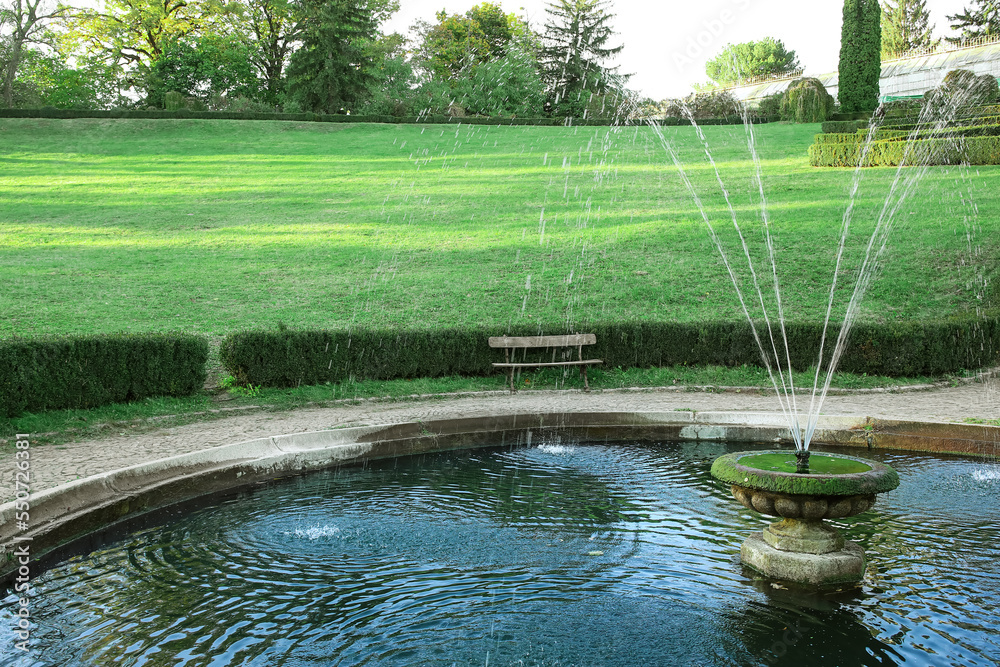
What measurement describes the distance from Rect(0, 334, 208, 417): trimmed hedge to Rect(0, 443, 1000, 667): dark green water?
3884 millimetres

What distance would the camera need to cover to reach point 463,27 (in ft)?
186

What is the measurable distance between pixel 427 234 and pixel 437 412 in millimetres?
10909

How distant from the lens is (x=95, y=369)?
9.80 metres

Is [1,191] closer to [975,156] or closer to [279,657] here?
[279,657]

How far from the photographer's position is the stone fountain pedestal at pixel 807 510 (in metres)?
5.06

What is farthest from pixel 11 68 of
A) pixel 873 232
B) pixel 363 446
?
pixel 363 446

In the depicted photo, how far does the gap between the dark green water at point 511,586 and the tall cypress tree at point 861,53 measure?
3085 centimetres

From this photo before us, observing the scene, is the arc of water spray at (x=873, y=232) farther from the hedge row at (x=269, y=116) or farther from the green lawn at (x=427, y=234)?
the hedge row at (x=269, y=116)

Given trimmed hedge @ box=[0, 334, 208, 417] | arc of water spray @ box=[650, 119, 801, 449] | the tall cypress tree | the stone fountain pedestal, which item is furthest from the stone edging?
the tall cypress tree

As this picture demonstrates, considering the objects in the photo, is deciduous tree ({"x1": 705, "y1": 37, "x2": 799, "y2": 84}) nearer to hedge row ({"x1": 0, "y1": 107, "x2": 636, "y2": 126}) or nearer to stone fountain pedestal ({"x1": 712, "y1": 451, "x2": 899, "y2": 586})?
hedge row ({"x1": 0, "y1": 107, "x2": 636, "y2": 126})

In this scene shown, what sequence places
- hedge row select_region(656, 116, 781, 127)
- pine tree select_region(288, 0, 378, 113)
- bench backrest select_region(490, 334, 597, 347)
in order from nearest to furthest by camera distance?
1. bench backrest select_region(490, 334, 597, 347)
2. hedge row select_region(656, 116, 781, 127)
3. pine tree select_region(288, 0, 378, 113)

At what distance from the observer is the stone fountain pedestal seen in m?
5.06

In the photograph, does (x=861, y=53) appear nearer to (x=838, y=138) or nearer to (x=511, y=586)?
(x=838, y=138)

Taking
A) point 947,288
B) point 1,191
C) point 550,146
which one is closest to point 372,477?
point 947,288
